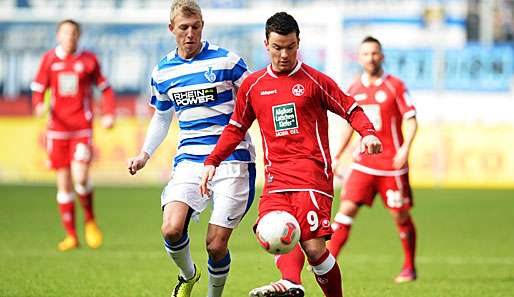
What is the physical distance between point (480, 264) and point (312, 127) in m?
4.98

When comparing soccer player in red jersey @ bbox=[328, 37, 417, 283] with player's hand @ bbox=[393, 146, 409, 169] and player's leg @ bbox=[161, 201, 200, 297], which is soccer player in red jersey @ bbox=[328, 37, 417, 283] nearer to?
player's hand @ bbox=[393, 146, 409, 169]

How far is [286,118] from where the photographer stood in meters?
6.79

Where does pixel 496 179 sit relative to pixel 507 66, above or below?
below

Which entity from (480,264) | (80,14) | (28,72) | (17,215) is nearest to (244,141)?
(480,264)

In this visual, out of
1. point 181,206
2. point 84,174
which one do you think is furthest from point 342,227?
point 84,174

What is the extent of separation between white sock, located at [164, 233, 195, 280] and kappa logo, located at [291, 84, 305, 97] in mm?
1362

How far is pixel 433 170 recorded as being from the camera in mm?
25141

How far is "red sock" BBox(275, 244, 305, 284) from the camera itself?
22.5 feet

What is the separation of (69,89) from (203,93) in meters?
5.56

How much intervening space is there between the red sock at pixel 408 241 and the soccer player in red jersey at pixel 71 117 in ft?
12.6

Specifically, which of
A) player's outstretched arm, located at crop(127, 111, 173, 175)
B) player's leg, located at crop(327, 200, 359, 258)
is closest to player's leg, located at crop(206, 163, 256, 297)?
player's outstretched arm, located at crop(127, 111, 173, 175)

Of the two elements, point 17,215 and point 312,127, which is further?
point 17,215

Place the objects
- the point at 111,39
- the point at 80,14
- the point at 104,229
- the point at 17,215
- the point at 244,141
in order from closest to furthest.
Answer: the point at 244,141 → the point at 104,229 → the point at 17,215 → the point at 80,14 → the point at 111,39

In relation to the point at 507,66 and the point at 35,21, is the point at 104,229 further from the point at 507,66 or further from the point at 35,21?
the point at 507,66
